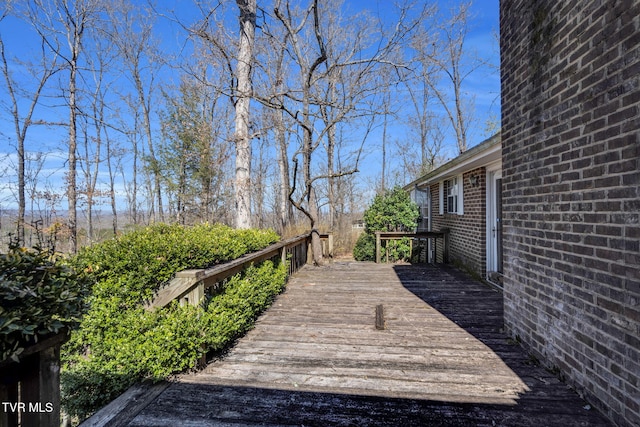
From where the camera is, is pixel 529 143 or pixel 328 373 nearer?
pixel 328 373

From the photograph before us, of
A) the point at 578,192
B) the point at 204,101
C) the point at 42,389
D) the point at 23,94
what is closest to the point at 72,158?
the point at 23,94

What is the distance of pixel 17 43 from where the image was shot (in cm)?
1120

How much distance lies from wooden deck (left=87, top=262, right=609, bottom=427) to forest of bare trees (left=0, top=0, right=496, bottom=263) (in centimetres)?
388

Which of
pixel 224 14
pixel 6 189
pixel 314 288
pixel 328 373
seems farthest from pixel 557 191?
pixel 6 189

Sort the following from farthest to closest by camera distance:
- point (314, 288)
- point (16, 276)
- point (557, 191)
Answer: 1. point (314, 288)
2. point (557, 191)
3. point (16, 276)

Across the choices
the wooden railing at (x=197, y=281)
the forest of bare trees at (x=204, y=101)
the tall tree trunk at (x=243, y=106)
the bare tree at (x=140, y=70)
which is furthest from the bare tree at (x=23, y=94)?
the wooden railing at (x=197, y=281)

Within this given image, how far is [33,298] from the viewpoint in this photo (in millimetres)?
1357

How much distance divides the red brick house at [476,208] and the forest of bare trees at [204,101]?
2506mm

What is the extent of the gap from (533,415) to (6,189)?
580 inches

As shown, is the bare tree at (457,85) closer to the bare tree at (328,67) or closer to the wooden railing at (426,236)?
the bare tree at (328,67)

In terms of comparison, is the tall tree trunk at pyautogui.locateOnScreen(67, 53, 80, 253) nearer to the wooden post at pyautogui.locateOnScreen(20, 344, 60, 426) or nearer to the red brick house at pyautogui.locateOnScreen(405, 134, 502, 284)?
the wooden post at pyautogui.locateOnScreen(20, 344, 60, 426)

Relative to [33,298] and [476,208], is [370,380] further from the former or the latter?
[476,208]

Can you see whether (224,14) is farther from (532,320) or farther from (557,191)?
(532,320)

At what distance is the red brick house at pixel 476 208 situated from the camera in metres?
5.53
